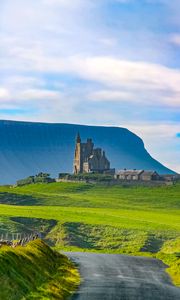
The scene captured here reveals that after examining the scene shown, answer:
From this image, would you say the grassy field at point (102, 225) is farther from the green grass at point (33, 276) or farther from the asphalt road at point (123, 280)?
the green grass at point (33, 276)

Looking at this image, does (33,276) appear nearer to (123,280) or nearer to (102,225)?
(123,280)

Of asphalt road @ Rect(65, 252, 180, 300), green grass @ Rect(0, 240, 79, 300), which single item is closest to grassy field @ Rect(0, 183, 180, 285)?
asphalt road @ Rect(65, 252, 180, 300)

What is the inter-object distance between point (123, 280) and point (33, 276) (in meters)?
9.34

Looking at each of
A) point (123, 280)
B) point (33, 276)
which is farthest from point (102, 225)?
point (33, 276)

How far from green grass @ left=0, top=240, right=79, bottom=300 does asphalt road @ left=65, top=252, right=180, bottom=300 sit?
1.05 m

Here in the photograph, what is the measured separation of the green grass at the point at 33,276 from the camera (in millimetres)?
35750

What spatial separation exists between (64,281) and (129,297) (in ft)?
22.1

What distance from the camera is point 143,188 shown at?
19750cm

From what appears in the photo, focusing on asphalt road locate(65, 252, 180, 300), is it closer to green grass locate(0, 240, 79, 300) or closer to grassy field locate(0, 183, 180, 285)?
green grass locate(0, 240, 79, 300)

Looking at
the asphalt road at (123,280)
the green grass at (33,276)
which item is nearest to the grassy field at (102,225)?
the asphalt road at (123,280)

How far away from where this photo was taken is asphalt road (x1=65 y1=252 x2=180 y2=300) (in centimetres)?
4138

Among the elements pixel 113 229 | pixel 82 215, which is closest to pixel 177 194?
pixel 82 215

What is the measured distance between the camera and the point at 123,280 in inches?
1957

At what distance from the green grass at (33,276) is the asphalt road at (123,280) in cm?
105
